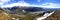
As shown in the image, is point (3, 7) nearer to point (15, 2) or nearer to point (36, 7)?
point (15, 2)

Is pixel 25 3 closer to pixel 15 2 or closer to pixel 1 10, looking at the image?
pixel 15 2

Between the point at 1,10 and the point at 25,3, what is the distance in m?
→ 0.23

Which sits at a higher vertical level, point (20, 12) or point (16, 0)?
point (16, 0)

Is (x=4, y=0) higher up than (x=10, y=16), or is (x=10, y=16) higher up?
(x=4, y=0)

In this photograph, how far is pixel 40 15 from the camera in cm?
115

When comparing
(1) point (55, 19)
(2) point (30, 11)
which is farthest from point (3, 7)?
(1) point (55, 19)

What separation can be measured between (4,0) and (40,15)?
1.18ft

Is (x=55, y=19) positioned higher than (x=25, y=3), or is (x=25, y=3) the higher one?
(x=25, y=3)

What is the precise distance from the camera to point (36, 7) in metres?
1.17

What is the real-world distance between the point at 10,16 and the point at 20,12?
0.10 m

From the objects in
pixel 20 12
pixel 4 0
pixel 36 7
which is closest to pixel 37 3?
pixel 36 7

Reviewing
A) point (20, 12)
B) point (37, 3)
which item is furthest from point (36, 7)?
point (20, 12)

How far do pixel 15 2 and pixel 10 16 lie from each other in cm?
14

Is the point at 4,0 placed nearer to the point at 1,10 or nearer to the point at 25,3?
the point at 1,10
